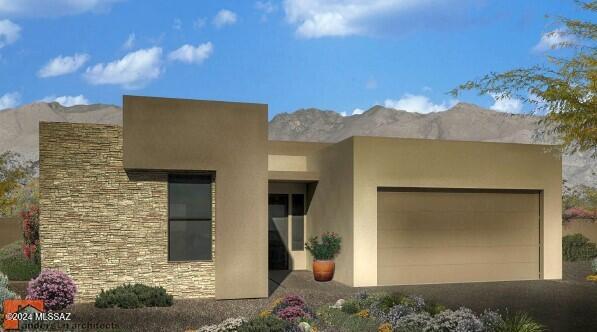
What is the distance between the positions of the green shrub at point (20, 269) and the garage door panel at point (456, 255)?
10.1 meters

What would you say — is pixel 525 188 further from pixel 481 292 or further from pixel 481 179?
pixel 481 292

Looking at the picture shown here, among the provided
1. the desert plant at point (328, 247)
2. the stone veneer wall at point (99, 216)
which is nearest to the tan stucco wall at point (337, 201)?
the desert plant at point (328, 247)

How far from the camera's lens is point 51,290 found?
11.1 metres

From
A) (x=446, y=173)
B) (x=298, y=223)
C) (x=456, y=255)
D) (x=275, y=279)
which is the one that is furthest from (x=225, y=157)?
(x=456, y=255)

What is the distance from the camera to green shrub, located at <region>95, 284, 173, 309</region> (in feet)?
39.5

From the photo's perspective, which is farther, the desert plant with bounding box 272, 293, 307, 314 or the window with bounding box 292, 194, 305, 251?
the window with bounding box 292, 194, 305, 251

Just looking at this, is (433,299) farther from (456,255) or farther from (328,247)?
(456,255)

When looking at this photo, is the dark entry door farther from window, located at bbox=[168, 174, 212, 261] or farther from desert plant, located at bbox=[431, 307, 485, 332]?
desert plant, located at bbox=[431, 307, 485, 332]

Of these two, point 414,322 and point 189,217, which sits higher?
point 189,217

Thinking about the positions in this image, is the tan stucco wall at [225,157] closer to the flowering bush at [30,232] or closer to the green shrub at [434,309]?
the green shrub at [434,309]

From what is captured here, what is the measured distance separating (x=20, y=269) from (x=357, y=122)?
92581 mm

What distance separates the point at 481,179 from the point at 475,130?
90408 millimetres

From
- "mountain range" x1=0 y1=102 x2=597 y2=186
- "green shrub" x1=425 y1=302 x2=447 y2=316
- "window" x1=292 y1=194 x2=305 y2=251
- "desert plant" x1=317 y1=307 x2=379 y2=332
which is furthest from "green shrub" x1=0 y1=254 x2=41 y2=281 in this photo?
"mountain range" x1=0 y1=102 x2=597 y2=186

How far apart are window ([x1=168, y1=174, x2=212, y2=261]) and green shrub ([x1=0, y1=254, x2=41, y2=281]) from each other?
689 cm
